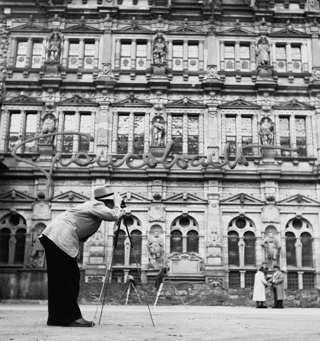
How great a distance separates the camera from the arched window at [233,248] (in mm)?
26438

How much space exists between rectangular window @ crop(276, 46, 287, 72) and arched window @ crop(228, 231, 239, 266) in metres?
10.2

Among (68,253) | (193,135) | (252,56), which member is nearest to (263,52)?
(252,56)

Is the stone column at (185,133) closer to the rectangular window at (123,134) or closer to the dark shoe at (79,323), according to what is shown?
the rectangular window at (123,134)

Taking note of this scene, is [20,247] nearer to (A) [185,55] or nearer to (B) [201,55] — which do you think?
(A) [185,55]

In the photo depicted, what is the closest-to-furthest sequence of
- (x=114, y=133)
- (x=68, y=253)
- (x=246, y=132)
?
(x=68, y=253), (x=114, y=133), (x=246, y=132)

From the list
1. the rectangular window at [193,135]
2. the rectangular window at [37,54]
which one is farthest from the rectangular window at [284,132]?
the rectangular window at [37,54]

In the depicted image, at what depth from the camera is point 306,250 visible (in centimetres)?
2659

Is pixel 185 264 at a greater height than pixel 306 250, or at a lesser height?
lesser

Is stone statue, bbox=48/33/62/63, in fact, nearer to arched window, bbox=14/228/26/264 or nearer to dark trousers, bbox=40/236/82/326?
arched window, bbox=14/228/26/264

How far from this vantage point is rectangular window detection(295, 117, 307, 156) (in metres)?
27.9

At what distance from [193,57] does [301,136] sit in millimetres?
7794

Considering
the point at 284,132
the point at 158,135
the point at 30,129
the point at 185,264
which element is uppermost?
the point at 284,132

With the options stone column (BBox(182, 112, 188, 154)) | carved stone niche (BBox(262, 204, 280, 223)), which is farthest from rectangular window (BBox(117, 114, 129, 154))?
carved stone niche (BBox(262, 204, 280, 223))

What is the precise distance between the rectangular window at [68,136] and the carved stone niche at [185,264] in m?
8.34
